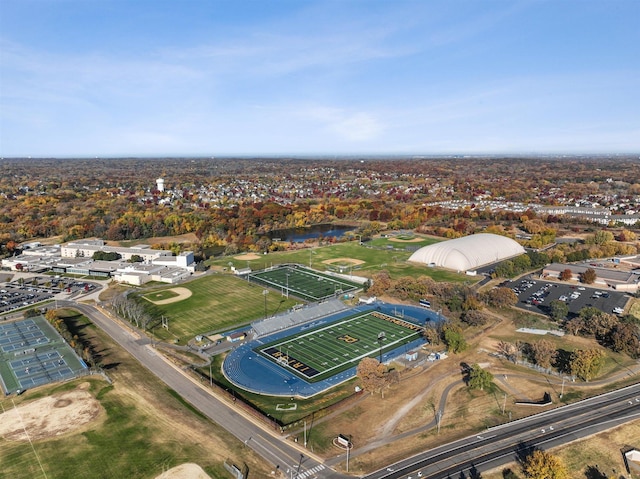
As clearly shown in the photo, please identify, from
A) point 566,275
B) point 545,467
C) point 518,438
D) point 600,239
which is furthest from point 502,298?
point 600,239

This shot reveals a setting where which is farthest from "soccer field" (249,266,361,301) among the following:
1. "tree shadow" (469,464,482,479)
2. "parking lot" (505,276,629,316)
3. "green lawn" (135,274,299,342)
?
"tree shadow" (469,464,482,479)

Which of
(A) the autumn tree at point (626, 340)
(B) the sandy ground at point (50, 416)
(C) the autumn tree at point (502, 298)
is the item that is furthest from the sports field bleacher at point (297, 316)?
(A) the autumn tree at point (626, 340)

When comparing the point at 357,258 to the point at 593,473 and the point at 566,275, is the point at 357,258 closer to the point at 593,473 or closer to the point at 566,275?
the point at 566,275

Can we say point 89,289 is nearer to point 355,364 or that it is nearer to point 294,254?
point 294,254

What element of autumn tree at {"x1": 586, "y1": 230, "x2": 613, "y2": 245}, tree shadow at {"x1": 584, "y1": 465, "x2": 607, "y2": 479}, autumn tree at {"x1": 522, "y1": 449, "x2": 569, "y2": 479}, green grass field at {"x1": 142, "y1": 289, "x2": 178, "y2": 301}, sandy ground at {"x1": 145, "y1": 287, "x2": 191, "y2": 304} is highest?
autumn tree at {"x1": 586, "y1": 230, "x2": 613, "y2": 245}

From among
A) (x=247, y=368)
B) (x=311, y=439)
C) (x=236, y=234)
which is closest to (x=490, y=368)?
(x=311, y=439)

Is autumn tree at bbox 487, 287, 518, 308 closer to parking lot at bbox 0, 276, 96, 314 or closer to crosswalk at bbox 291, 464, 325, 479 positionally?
crosswalk at bbox 291, 464, 325, 479
